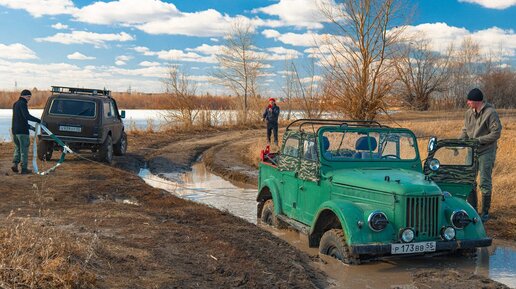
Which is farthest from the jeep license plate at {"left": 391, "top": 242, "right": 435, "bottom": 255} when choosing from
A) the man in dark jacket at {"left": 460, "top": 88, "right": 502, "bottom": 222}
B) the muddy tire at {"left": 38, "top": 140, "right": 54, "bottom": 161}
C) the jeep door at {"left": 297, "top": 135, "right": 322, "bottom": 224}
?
the muddy tire at {"left": 38, "top": 140, "right": 54, "bottom": 161}

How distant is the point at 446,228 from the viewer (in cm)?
642

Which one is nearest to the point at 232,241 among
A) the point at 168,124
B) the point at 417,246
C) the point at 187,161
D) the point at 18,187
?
the point at 417,246

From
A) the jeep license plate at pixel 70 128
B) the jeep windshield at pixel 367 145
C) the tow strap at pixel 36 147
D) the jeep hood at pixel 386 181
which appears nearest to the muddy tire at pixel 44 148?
the tow strap at pixel 36 147

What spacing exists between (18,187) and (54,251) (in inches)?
260

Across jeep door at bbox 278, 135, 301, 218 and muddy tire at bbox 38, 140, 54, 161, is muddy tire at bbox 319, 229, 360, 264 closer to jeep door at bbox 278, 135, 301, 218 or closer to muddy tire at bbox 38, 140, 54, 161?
jeep door at bbox 278, 135, 301, 218

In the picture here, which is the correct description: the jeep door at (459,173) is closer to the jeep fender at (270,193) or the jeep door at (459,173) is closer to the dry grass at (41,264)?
the jeep fender at (270,193)

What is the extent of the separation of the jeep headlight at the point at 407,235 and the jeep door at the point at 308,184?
138 cm

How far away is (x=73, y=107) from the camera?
15617mm

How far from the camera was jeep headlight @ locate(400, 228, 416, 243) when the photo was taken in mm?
6211

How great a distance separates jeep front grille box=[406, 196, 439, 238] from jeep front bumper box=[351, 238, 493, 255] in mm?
159

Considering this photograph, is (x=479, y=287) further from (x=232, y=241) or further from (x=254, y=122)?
(x=254, y=122)

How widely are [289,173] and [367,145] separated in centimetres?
129

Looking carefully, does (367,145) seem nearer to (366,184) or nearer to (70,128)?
(366,184)

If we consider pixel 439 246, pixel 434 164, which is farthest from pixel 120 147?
pixel 439 246
